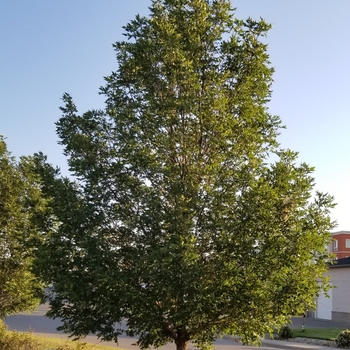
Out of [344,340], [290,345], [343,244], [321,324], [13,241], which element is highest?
[343,244]

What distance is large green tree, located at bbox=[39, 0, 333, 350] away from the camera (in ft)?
29.6

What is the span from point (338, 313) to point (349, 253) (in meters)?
21.9

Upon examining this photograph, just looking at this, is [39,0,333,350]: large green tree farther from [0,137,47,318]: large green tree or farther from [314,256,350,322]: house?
[314,256,350,322]: house

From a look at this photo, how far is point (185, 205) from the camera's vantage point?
9234mm

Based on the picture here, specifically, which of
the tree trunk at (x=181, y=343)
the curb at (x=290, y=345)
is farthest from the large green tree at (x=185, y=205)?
the curb at (x=290, y=345)

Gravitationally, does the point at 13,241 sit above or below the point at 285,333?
above

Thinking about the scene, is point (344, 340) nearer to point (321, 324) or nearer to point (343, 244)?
point (321, 324)

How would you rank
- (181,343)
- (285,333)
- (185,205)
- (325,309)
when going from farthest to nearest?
(325,309) < (285,333) < (181,343) < (185,205)

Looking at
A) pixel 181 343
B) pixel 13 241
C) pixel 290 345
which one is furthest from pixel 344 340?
pixel 181 343

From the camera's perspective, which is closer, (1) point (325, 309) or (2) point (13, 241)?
(2) point (13, 241)

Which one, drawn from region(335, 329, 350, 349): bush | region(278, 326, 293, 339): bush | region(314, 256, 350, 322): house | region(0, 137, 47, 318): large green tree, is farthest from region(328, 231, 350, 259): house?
region(0, 137, 47, 318): large green tree

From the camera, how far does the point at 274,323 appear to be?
31.8 ft

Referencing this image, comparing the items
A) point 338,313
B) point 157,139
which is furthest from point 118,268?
point 338,313

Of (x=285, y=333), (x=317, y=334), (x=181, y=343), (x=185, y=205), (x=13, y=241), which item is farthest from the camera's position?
(x=317, y=334)
